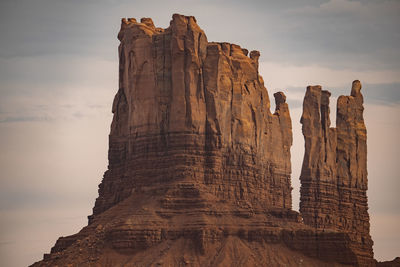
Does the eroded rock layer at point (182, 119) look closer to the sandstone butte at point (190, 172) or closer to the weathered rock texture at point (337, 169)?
the sandstone butte at point (190, 172)

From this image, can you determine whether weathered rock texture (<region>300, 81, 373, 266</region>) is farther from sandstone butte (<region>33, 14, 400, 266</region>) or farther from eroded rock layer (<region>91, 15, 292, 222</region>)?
eroded rock layer (<region>91, 15, 292, 222</region>)

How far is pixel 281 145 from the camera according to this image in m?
157

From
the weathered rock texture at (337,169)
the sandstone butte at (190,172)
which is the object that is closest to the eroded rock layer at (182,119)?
the sandstone butte at (190,172)

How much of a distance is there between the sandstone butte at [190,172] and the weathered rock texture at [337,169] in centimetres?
1096

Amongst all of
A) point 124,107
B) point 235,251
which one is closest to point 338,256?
point 235,251

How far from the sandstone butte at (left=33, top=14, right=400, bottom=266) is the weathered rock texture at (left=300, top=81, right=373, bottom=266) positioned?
1096cm

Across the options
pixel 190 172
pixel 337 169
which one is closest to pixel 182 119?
pixel 190 172

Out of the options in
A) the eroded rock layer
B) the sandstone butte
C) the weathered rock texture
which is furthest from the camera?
the weathered rock texture

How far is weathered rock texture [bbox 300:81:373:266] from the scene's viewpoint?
166 m

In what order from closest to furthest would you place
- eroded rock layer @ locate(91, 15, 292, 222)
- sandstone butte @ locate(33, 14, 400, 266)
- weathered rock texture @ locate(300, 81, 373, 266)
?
sandstone butte @ locate(33, 14, 400, 266)
eroded rock layer @ locate(91, 15, 292, 222)
weathered rock texture @ locate(300, 81, 373, 266)

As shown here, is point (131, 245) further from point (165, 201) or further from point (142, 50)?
point (142, 50)

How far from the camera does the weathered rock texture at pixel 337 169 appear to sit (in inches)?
6531

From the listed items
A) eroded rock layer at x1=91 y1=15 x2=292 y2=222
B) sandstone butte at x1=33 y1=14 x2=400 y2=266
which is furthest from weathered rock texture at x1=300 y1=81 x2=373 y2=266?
eroded rock layer at x1=91 y1=15 x2=292 y2=222

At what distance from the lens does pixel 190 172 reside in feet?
467
